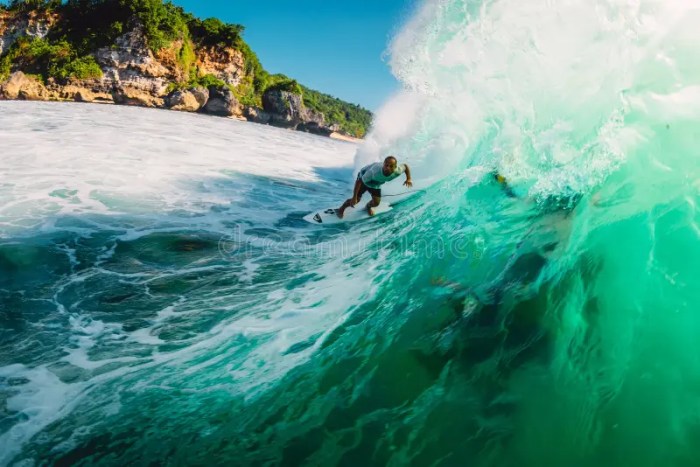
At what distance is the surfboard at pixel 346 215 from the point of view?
25.8 feet

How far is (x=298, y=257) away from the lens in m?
5.97

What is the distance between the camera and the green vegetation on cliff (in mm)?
43625

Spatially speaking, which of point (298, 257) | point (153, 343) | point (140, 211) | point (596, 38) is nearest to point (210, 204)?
point (140, 211)

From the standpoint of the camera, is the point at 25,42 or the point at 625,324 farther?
the point at 25,42

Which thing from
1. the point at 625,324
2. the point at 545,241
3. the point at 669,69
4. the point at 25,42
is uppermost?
the point at 25,42

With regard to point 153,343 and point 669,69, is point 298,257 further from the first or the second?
point 669,69

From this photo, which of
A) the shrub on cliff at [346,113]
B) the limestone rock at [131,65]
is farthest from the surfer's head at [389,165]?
the shrub on cliff at [346,113]

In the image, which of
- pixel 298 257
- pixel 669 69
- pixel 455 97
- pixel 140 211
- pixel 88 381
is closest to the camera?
pixel 88 381

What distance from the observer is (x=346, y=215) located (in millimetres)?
8086

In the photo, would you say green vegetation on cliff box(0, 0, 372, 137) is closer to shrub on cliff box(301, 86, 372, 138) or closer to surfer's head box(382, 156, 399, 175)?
shrub on cliff box(301, 86, 372, 138)

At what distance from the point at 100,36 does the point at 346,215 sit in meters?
54.7

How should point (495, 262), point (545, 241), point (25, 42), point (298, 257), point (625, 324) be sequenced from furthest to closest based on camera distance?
1. point (25, 42)
2. point (298, 257)
3. point (495, 262)
4. point (545, 241)
5. point (625, 324)

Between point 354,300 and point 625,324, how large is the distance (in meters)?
2.40

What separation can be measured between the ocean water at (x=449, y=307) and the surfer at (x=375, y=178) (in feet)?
3.59
